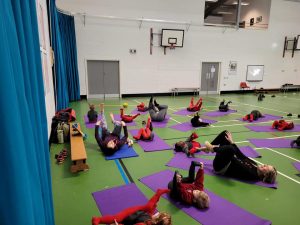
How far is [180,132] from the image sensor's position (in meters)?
5.50

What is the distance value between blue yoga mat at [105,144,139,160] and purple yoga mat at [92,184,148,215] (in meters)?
1.03

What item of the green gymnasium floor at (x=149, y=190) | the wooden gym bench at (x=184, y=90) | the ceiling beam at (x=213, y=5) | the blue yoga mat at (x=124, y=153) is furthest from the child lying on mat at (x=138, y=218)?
the ceiling beam at (x=213, y=5)

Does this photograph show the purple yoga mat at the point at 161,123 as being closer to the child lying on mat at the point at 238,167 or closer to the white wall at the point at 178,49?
the child lying on mat at the point at 238,167

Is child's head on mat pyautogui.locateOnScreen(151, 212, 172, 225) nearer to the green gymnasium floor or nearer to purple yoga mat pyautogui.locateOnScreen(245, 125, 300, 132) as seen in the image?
the green gymnasium floor

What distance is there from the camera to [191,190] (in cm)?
267

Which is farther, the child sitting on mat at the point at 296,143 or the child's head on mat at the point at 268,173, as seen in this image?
the child sitting on mat at the point at 296,143

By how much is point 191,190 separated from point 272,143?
298 cm

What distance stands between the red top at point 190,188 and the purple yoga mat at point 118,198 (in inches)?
18.2

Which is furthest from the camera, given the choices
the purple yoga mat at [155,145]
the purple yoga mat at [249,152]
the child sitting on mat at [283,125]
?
the child sitting on mat at [283,125]

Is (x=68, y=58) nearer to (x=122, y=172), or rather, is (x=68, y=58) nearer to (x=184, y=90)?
(x=184, y=90)

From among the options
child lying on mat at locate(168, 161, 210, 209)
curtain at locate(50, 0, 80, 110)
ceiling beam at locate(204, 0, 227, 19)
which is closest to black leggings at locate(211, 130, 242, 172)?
child lying on mat at locate(168, 161, 210, 209)

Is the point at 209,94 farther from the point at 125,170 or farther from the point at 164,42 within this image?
the point at 125,170

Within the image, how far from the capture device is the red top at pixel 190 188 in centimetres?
262

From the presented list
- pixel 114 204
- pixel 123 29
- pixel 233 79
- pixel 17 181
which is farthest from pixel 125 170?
pixel 233 79
